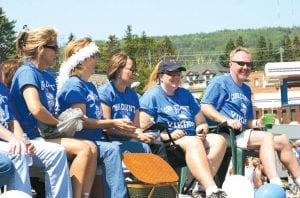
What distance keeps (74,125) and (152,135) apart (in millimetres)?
1237

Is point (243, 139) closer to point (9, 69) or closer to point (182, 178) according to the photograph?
point (182, 178)

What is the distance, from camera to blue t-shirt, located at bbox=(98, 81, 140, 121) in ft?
22.0

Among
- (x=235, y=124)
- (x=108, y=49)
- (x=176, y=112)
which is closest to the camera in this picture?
(x=176, y=112)

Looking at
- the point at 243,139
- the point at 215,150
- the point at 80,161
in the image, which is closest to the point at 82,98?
the point at 80,161

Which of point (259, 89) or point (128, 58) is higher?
point (128, 58)

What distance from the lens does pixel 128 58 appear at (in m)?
6.95

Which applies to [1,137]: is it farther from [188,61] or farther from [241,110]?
[188,61]

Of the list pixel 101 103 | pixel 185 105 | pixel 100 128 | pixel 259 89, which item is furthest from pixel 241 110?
pixel 259 89

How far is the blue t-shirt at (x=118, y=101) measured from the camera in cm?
671

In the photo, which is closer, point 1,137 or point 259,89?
point 1,137

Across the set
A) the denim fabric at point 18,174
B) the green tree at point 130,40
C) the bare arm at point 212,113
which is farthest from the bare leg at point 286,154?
the green tree at point 130,40

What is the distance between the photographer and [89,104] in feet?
19.6

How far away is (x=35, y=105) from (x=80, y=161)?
1.83 ft

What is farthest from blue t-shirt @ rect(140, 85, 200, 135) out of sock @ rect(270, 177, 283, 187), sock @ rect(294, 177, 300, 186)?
sock @ rect(294, 177, 300, 186)
